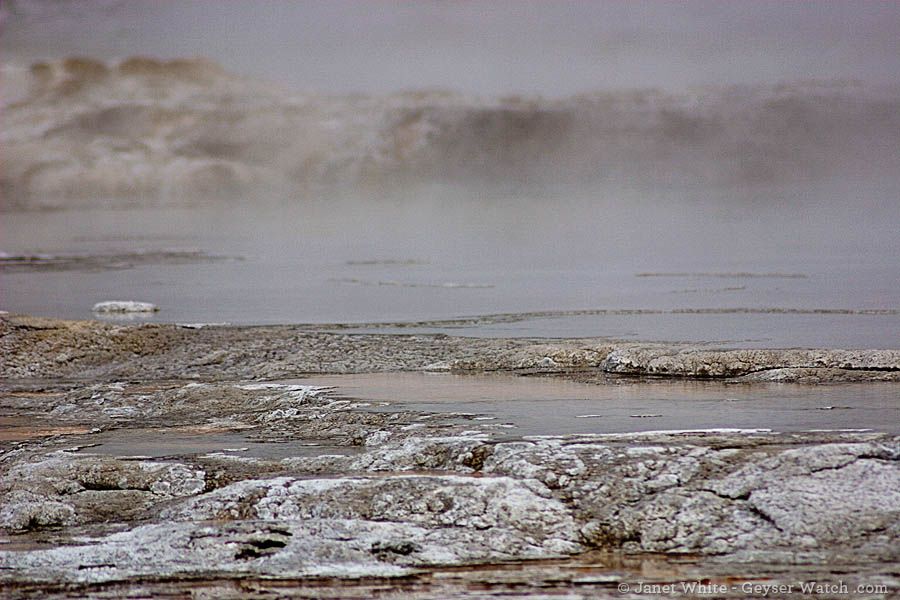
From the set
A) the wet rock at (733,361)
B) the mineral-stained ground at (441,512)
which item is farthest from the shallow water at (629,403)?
the wet rock at (733,361)

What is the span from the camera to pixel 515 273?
18766mm

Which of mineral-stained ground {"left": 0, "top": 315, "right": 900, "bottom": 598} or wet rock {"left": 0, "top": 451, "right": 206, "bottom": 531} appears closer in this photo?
mineral-stained ground {"left": 0, "top": 315, "right": 900, "bottom": 598}

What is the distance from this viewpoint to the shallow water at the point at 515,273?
11648 mm

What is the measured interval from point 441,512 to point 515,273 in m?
13.7

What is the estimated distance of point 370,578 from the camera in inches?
183

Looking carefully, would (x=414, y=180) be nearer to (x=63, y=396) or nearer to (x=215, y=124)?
(x=215, y=124)

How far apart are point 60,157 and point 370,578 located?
232ft

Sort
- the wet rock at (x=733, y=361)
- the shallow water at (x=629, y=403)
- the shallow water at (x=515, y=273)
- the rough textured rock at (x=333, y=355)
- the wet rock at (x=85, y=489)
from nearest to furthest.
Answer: the wet rock at (x=85, y=489)
the shallow water at (x=629, y=403)
the wet rock at (x=733, y=361)
the rough textured rock at (x=333, y=355)
the shallow water at (x=515, y=273)

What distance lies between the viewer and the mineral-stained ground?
457 cm

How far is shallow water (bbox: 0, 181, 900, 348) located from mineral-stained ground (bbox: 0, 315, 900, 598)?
4066 millimetres

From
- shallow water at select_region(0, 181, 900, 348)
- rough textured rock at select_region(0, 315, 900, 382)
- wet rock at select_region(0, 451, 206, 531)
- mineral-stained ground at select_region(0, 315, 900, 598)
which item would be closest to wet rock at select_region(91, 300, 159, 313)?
shallow water at select_region(0, 181, 900, 348)

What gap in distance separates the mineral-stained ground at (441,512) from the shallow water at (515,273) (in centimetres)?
407
